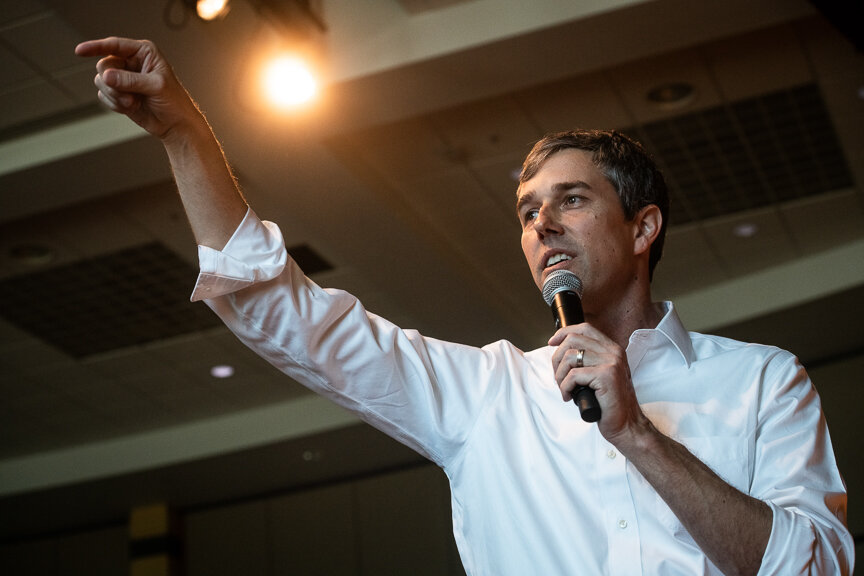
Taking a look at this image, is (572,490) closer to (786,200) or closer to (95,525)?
(786,200)

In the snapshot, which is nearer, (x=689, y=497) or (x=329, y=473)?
(x=689, y=497)

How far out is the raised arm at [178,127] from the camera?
45.8 inches

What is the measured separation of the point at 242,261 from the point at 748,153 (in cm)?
444

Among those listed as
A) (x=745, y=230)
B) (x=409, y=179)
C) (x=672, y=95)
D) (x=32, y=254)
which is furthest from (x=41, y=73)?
(x=745, y=230)

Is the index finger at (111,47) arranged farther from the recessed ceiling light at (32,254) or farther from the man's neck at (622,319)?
the recessed ceiling light at (32,254)

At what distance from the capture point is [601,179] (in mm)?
1595

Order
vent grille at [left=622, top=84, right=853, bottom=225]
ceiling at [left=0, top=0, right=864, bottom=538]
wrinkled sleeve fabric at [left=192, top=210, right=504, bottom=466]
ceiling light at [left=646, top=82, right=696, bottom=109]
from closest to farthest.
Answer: wrinkled sleeve fabric at [left=192, top=210, right=504, bottom=466], ceiling at [left=0, top=0, right=864, bottom=538], ceiling light at [left=646, top=82, right=696, bottom=109], vent grille at [left=622, top=84, right=853, bottom=225]

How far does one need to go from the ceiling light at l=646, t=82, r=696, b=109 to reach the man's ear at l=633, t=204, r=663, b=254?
3143mm

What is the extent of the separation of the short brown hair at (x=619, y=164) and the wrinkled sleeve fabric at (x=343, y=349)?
35 centimetres

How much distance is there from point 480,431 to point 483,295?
489cm

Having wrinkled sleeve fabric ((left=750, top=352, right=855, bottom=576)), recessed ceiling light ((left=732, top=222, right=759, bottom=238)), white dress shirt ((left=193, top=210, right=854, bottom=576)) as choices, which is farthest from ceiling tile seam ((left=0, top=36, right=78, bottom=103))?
recessed ceiling light ((left=732, top=222, right=759, bottom=238))

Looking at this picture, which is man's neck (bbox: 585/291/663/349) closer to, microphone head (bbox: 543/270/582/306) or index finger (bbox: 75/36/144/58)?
microphone head (bbox: 543/270/582/306)

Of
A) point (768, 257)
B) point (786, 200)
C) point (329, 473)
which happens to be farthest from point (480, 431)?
point (329, 473)

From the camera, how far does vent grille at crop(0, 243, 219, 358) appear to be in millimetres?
5754
